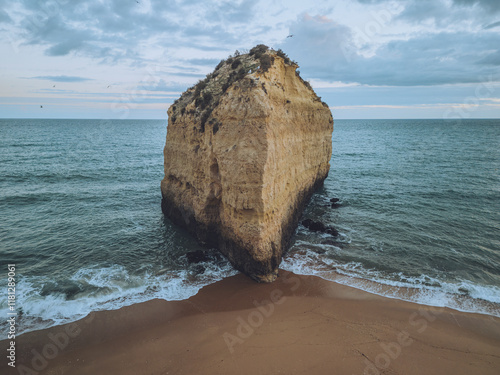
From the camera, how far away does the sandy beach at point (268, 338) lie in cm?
838

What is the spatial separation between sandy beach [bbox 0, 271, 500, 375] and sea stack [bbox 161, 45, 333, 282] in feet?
7.68

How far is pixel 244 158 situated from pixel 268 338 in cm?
702

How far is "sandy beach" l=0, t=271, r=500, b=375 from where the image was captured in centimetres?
838

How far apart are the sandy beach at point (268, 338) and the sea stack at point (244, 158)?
234 centimetres

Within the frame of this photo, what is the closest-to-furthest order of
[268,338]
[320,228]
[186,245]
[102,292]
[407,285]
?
[268,338]
[102,292]
[407,285]
[186,245]
[320,228]

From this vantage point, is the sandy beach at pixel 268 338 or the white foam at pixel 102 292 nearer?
the sandy beach at pixel 268 338

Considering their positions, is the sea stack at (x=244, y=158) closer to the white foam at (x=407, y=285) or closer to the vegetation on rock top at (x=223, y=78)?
the vegetation on rock top at (x=223, y=78)

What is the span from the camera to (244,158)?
1193 centimetres

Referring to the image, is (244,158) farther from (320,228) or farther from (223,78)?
(320,228)

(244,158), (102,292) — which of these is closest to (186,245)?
(102,292)

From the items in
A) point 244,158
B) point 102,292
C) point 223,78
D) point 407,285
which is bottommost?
point 102,292

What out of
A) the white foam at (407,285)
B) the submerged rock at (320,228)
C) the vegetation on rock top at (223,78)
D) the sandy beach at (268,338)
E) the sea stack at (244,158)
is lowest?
the sandy beach at (268,338)

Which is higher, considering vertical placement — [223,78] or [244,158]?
[223,78]

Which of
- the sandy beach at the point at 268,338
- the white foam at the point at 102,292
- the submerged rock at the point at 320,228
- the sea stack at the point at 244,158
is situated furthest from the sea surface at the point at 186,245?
the sea stack at the point at 244,158
